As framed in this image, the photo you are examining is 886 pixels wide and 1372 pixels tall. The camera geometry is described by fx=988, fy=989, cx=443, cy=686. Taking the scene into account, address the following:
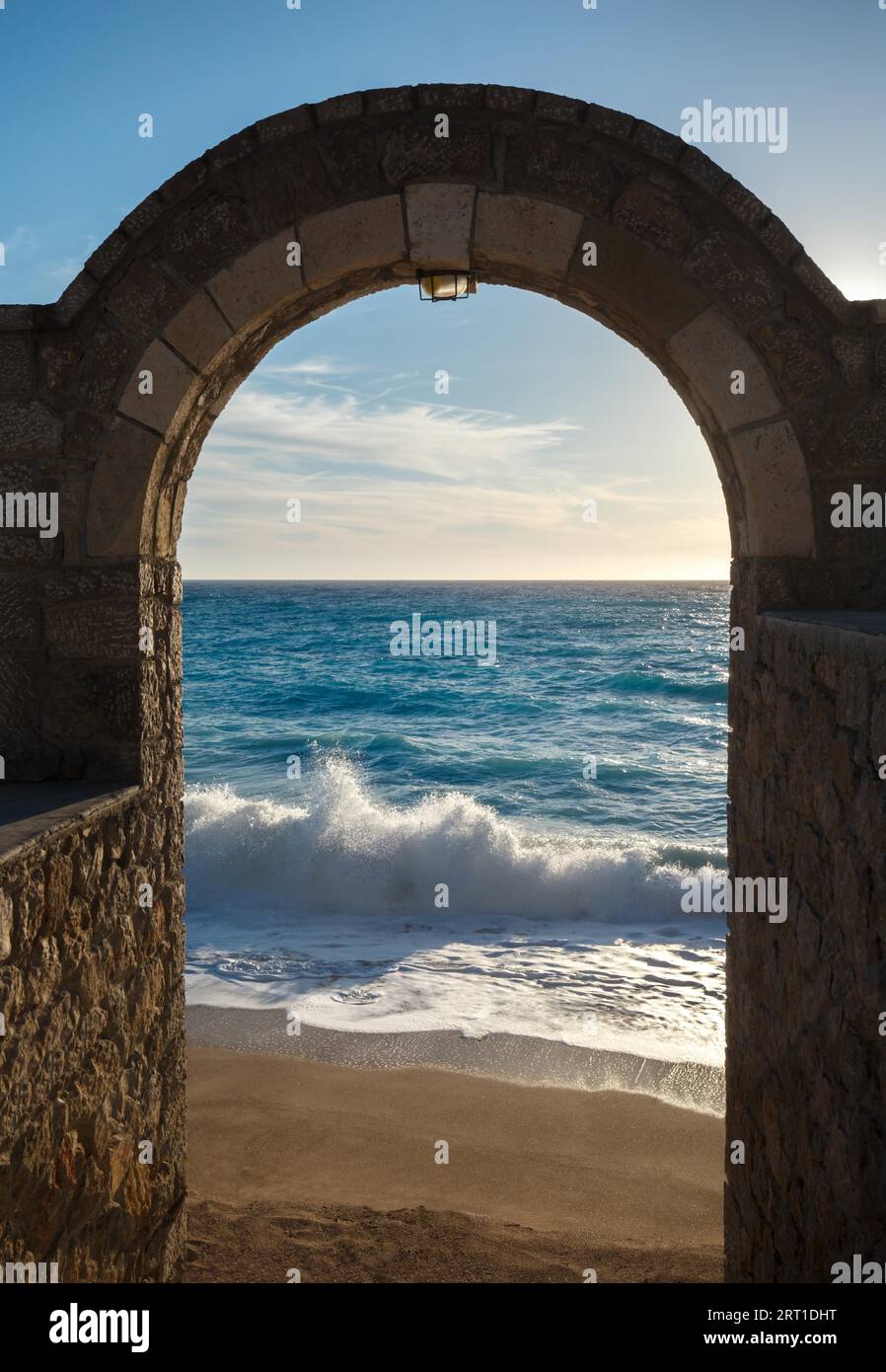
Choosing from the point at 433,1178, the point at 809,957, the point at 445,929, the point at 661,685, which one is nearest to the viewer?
the point at 809,957

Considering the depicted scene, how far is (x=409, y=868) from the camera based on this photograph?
11.1 m

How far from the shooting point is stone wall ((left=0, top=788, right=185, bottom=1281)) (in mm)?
2230

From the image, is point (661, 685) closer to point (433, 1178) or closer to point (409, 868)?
point (409, 868)

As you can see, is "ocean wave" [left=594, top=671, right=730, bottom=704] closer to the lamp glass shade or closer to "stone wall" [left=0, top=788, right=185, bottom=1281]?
the lamp glass shade

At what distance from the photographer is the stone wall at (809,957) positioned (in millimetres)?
1867

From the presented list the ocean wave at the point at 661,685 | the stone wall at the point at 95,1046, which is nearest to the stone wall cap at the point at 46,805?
the stone wall at the point at 95,1046

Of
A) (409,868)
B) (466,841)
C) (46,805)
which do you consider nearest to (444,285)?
(46,805)

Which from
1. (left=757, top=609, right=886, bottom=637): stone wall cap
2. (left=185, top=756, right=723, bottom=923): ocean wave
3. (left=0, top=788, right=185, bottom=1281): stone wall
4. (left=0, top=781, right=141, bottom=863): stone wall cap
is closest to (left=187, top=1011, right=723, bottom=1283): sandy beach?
(left=0, top=788, right=185, bottom=1281): stone wall

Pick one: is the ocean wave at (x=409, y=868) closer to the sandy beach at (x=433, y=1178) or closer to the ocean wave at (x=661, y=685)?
the sandy beach at (x=433, y=1178)

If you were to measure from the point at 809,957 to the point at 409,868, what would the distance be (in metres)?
8.93

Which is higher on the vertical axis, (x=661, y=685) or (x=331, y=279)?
(x=331, y=279)
